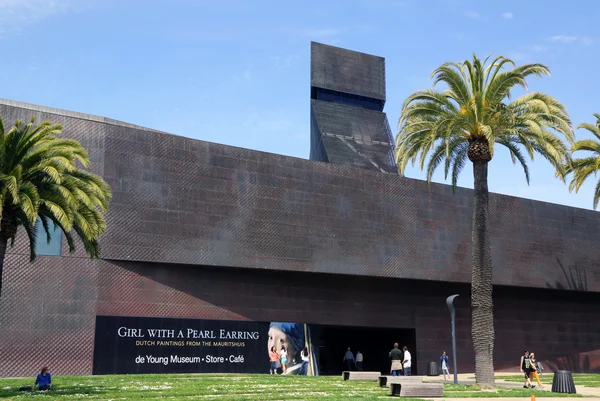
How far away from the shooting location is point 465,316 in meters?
43.2

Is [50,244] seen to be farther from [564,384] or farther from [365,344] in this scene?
[365,344]

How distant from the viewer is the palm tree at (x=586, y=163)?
40.7 metres

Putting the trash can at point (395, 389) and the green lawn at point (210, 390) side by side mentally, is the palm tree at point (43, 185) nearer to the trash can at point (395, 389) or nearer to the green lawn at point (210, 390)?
the green lawn at point (210, 390)

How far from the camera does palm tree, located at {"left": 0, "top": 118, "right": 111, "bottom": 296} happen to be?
816 inches

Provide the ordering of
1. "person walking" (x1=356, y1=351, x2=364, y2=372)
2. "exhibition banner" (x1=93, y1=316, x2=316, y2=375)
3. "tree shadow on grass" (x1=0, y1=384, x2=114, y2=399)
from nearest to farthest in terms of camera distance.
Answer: "tree shadow on grass" (x1=0, y1=384, x2=114, y2=399) < "exhibition banner" (x1=93, y1=316, x2=316, y2=375) < "person walking" (x1=356, y1=351, x2=364, y2=372)

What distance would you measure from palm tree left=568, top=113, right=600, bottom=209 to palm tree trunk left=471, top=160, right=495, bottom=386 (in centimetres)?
1279

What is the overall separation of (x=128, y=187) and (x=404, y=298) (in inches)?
716

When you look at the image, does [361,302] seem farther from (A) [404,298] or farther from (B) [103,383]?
(B) [103,383]

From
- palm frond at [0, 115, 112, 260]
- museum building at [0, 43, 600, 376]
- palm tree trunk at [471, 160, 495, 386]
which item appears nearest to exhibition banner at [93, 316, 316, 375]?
museum building at [0, 43, 600, 376]

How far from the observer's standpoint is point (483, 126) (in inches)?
1113

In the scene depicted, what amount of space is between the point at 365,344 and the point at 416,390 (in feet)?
75.6

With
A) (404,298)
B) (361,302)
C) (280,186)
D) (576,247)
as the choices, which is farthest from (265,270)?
(576,247)

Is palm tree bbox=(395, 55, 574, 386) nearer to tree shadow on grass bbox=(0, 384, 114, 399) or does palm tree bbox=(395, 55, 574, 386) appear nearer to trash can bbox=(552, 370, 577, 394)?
trash can bbox=(552, 370, 577, 394)

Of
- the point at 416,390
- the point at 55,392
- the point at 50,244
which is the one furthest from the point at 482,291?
the point at 50,244
